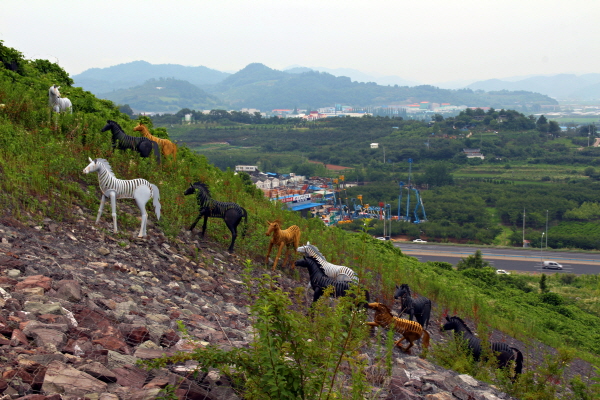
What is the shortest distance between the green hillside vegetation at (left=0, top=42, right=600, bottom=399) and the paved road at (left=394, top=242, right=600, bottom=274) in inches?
854

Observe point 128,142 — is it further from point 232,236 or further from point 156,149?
point 232,236

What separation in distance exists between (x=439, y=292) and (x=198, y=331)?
27.5 feet

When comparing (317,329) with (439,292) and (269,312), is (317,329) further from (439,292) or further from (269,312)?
(439,292)

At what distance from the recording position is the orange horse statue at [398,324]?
7.60 metres

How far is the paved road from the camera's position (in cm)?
3897

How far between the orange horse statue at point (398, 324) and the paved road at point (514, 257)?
31971 millimetres

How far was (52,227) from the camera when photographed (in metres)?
7.66

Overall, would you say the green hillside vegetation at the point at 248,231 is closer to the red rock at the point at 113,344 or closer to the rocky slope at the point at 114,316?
the rocky slope at the point at 114,316

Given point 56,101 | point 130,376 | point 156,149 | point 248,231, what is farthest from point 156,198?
point 56,101

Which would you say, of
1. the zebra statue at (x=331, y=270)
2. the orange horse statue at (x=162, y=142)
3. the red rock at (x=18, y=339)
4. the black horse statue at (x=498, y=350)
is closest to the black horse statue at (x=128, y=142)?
the orange horse statue at (x=162, y=142)

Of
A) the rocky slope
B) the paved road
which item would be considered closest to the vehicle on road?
the paved road

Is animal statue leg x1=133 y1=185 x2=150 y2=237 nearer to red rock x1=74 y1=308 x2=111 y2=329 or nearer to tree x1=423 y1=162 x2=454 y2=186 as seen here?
red rock x1=74 y1=308 x2=111 y2=329

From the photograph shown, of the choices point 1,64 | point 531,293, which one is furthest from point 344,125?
point 1,64

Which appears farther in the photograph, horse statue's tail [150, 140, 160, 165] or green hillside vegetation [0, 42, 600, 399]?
horse statue's tail [150, 140, 160, 165]
